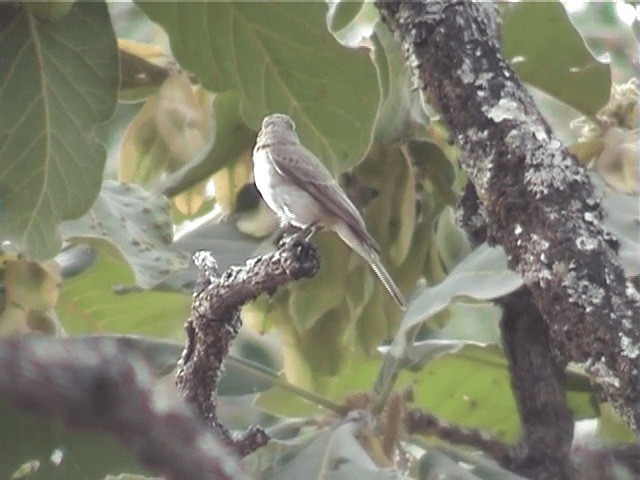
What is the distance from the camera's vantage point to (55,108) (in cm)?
104

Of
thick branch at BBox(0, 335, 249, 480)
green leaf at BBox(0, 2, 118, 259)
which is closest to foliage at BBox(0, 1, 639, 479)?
green leaf at BBox(0, 2, 118, 259)

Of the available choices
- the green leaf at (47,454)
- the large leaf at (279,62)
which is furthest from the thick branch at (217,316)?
the large leaf at (279,62)

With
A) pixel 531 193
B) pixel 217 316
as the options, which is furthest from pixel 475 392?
pixel 217 316

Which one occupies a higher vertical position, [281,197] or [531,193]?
[531,193]

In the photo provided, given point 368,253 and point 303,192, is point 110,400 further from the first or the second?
point 303,192

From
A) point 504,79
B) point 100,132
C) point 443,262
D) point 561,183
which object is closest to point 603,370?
point 561,183

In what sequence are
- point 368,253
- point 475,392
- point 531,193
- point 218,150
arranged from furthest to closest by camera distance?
1. point 475,392
2. point 218,150
3. point 368,253
4. point 531,193

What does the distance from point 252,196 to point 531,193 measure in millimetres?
459

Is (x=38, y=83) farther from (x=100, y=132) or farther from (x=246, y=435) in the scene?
(x=246, y=435)

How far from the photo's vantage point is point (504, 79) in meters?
0.84

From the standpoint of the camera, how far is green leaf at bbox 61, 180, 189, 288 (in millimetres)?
1018

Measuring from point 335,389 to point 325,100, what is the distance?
1.17 ft

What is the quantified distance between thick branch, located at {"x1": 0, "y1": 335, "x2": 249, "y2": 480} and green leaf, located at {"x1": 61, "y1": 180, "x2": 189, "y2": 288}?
777 mm

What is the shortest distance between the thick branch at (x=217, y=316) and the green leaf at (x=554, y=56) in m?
0.55
